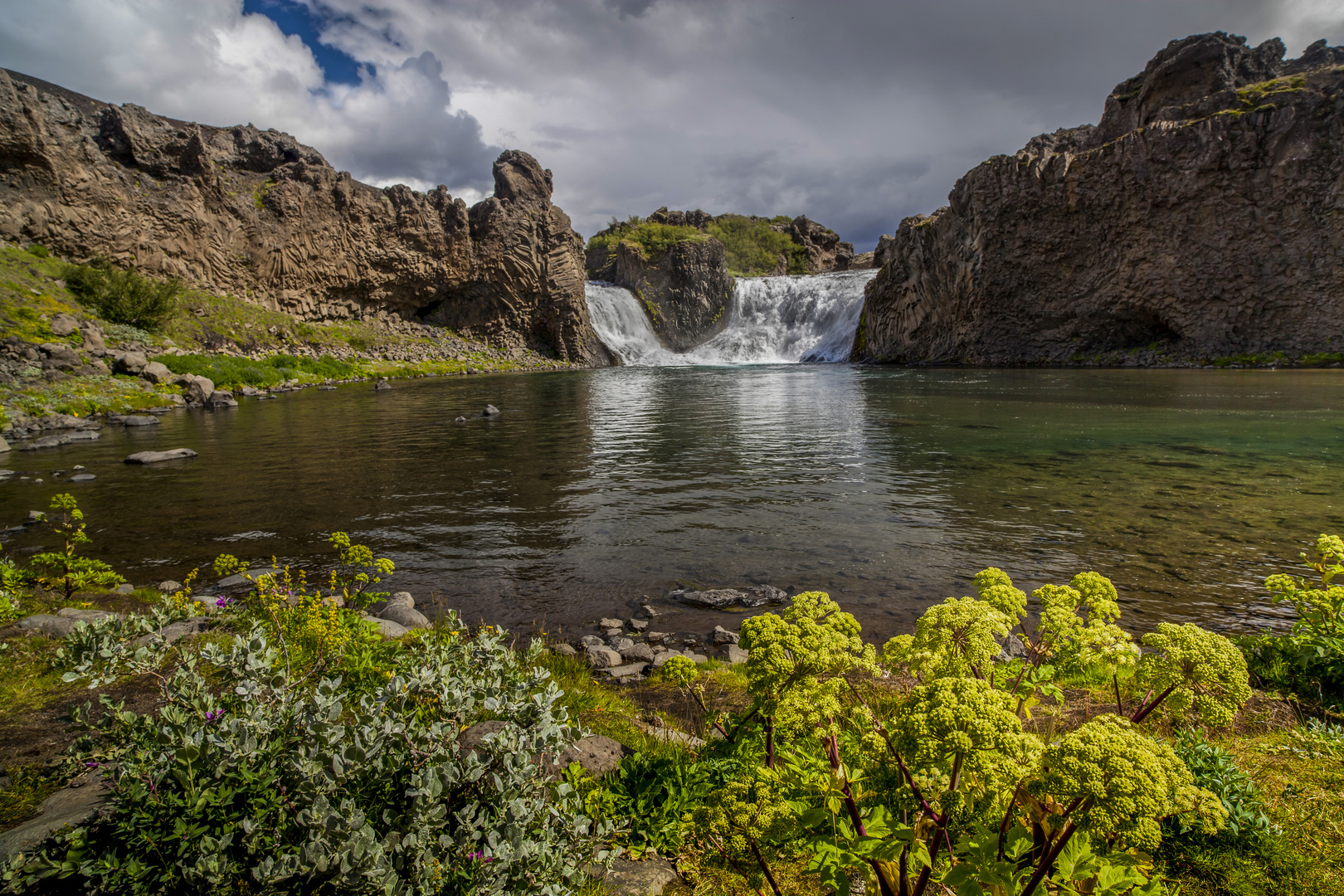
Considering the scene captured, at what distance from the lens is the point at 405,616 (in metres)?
7.88

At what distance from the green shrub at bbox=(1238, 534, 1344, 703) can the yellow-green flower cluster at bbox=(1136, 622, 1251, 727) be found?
10.6ft

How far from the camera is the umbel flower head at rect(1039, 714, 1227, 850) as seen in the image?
176cm

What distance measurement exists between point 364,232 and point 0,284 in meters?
41.0

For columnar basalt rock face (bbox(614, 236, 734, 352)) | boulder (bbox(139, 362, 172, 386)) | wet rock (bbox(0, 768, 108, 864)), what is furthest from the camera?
columnar basalt rock face (bbox(614, 236, 734, 352))

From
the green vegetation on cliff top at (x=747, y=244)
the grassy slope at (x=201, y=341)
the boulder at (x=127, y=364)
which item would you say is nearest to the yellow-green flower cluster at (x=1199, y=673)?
the grassy slope at (x=201, y=341)

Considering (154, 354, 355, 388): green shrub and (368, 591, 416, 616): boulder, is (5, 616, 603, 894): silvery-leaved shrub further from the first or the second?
(154, 354, 355, 388): green shrub

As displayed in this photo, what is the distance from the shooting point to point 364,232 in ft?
236

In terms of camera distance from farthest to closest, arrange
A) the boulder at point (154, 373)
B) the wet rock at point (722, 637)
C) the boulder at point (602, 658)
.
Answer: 1. the boulder at point (154, 373)
2. the wet rock at point (722, 637)
3. the boulder at point (602, 658)

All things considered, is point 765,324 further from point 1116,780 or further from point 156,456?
point 1116,780

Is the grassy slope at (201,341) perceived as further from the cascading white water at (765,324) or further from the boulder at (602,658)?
the boulder at (602,658)

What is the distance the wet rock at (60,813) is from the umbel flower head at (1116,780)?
3672 millimetres

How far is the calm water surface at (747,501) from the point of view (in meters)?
9.35

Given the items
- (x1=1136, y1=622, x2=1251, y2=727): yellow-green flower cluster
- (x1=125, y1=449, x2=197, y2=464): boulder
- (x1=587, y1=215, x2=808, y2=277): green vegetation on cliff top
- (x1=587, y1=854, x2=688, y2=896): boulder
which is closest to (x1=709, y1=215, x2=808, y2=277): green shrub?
(x1=587, y1=215, x2=808, y2=277): green vegetation on cliff top

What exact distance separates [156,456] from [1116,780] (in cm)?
2404
